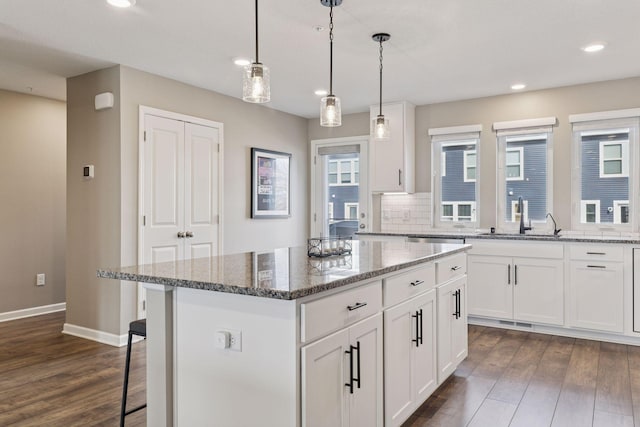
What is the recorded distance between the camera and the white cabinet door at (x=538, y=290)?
4.28m

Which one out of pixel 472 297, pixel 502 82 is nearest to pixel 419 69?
pixel 502 82

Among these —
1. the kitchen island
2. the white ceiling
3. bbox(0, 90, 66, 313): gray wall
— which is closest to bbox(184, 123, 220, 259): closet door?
the white ceiling

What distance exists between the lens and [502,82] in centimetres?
461

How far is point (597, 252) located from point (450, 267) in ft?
6.20

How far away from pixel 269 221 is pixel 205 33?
9.39ft

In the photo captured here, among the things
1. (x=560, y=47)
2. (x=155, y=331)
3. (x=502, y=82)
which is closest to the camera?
(x=155, y=331)

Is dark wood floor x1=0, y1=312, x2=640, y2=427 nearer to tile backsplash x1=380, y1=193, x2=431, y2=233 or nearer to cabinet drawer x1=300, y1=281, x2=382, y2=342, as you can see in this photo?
cabinet drawer x1=300, y1=281, x2=382, y2=342

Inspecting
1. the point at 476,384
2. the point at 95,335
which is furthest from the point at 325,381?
the point at 95,335

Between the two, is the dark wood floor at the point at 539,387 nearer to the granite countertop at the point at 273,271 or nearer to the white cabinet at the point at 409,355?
the white cabinet at the point at 409,355

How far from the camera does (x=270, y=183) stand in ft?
19.0

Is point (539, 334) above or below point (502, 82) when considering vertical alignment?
below

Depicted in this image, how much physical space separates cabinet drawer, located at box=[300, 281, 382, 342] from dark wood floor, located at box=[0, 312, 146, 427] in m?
1.41

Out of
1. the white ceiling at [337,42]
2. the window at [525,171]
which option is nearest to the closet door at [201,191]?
the white ceiling at [337,42]

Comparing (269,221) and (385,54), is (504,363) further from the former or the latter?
(269,221)
